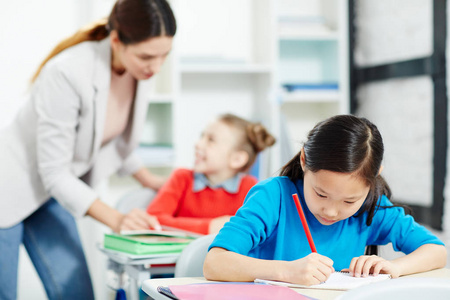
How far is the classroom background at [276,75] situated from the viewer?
106 inches

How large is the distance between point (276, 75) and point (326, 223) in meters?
1.95

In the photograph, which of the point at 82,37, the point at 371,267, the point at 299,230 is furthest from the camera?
the point at 82,37

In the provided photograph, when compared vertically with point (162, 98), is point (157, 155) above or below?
below

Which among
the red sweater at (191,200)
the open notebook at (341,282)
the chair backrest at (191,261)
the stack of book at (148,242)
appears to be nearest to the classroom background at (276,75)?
the red sweater at (191,200)

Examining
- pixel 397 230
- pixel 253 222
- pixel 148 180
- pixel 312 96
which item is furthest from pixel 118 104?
pixel 312 96

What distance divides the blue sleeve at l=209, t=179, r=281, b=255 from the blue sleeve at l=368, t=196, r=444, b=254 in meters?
0.24

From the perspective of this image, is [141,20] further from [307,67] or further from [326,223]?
[307,67]

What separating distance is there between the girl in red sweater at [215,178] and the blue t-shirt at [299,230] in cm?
64

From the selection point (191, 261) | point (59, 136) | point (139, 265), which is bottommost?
point (139, 265)

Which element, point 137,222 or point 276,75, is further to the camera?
point 276,75

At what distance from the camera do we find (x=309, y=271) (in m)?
0.93

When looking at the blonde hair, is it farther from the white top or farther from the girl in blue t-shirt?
the girl in blue t-shirt

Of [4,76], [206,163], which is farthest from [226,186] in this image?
[4,76]

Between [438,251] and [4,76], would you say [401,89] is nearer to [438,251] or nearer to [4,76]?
[438,251]
